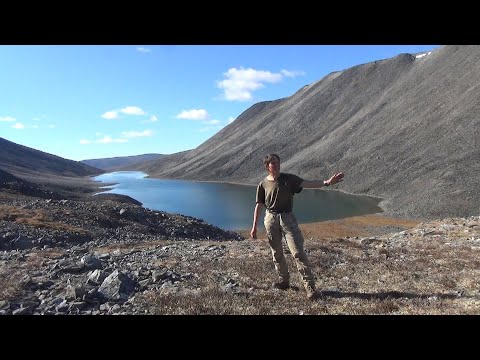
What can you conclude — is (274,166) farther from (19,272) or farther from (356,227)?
(356,227)

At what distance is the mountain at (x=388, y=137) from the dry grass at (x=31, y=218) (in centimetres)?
4844

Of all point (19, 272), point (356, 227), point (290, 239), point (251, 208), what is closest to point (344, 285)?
point (290, 239)

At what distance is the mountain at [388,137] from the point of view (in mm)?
70438

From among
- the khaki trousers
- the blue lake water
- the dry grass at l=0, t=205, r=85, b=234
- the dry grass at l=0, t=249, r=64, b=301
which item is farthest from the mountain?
the dry grass at l=0, t=249, r=64, b=301

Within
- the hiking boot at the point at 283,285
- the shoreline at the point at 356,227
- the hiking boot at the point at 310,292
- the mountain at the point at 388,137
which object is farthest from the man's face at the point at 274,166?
the mountain at the point at 388,137

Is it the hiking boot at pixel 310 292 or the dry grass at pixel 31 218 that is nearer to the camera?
the hiking boot at pixel 310 292

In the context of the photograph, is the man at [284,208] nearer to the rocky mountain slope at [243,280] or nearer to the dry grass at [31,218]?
the rocky mountain slope at [243,280]

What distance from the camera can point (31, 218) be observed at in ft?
88.3

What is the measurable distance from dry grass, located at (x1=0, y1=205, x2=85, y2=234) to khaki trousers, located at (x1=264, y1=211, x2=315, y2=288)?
741 inches

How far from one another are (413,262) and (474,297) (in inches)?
171

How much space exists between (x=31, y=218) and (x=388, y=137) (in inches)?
3573
